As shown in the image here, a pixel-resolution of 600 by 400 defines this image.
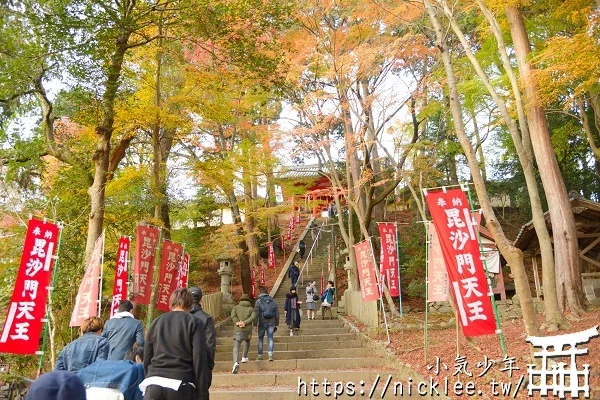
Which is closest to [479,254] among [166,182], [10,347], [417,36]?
[10,347]

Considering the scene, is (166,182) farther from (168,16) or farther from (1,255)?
(168,16)

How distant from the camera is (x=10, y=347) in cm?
707

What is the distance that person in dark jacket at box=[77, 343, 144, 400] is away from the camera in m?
3.50

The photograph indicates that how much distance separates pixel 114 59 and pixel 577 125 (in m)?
17.3

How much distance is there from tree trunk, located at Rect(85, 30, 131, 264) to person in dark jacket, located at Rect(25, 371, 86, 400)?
8.03 metres

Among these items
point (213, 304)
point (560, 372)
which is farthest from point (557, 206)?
point (213, 304)

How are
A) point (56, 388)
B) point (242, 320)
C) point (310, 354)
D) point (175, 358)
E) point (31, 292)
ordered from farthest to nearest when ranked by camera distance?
1. point (310, 354)
2. point (242, 320)
3. point (31, 292)
4. point (175, 358)
5. point (56, 388)

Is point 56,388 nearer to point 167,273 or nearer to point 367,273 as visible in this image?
point 167,273

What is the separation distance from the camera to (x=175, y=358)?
13.2 feet

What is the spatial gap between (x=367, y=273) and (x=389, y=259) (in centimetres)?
88

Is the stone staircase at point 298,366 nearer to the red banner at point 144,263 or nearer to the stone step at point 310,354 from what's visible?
the stone step at point 310,354

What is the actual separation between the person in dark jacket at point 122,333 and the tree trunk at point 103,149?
444 centimetres

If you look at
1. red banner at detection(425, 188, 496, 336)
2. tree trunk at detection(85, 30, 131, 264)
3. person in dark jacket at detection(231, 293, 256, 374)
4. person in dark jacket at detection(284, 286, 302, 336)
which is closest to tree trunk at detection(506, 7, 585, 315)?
red banner at detection(425, 188, 496, 336)

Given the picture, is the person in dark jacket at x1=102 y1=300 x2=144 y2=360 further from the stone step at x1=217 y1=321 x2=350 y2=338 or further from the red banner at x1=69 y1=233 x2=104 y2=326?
the stone step at x1=217 y1=321 x2=350 y2=338
